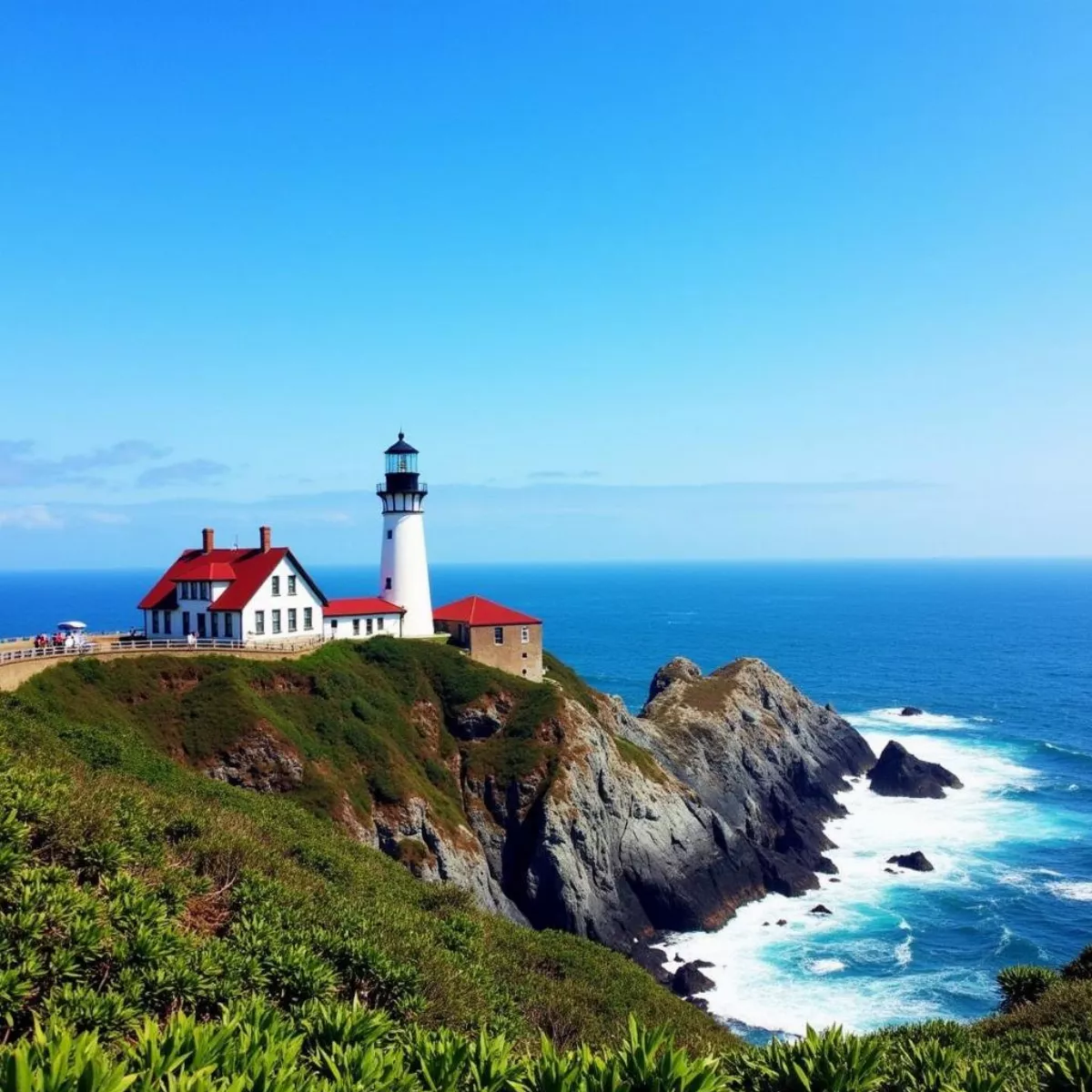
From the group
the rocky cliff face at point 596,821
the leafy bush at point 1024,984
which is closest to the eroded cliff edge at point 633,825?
the rocky cliff face at point 596,821

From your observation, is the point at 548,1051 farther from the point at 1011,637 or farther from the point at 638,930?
the point at 1011,637

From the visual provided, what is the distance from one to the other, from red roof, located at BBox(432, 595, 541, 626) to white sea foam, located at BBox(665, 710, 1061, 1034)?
2384 cm

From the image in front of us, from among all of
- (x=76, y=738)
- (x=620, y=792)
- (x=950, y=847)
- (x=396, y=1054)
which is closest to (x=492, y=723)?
(x=620, y=792)

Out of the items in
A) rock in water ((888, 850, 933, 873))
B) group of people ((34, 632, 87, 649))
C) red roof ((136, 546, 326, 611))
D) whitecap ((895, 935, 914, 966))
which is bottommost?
whitecap ((895, 935, 914, 966))

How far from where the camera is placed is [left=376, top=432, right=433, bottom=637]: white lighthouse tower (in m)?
66.6

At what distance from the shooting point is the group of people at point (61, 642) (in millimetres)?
49906

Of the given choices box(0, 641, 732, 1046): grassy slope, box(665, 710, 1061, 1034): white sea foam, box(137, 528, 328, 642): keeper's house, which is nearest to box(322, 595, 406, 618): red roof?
box(137, 528, 328, 642): keeper's house

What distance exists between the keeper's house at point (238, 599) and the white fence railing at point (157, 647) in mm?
773

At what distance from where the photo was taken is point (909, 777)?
81.1 m

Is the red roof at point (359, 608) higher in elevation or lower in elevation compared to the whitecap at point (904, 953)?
higher

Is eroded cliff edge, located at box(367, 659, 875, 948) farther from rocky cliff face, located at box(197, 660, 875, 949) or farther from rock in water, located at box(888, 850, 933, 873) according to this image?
rock in water, located at box(888, 850, 933, 873)

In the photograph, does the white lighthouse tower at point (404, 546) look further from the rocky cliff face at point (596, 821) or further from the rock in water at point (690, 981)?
the rock in water at point (690, 981)

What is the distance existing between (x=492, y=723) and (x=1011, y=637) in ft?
538

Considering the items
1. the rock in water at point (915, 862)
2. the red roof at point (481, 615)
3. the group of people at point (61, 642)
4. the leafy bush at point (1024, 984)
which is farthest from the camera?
the red roof at point (481, 615)
